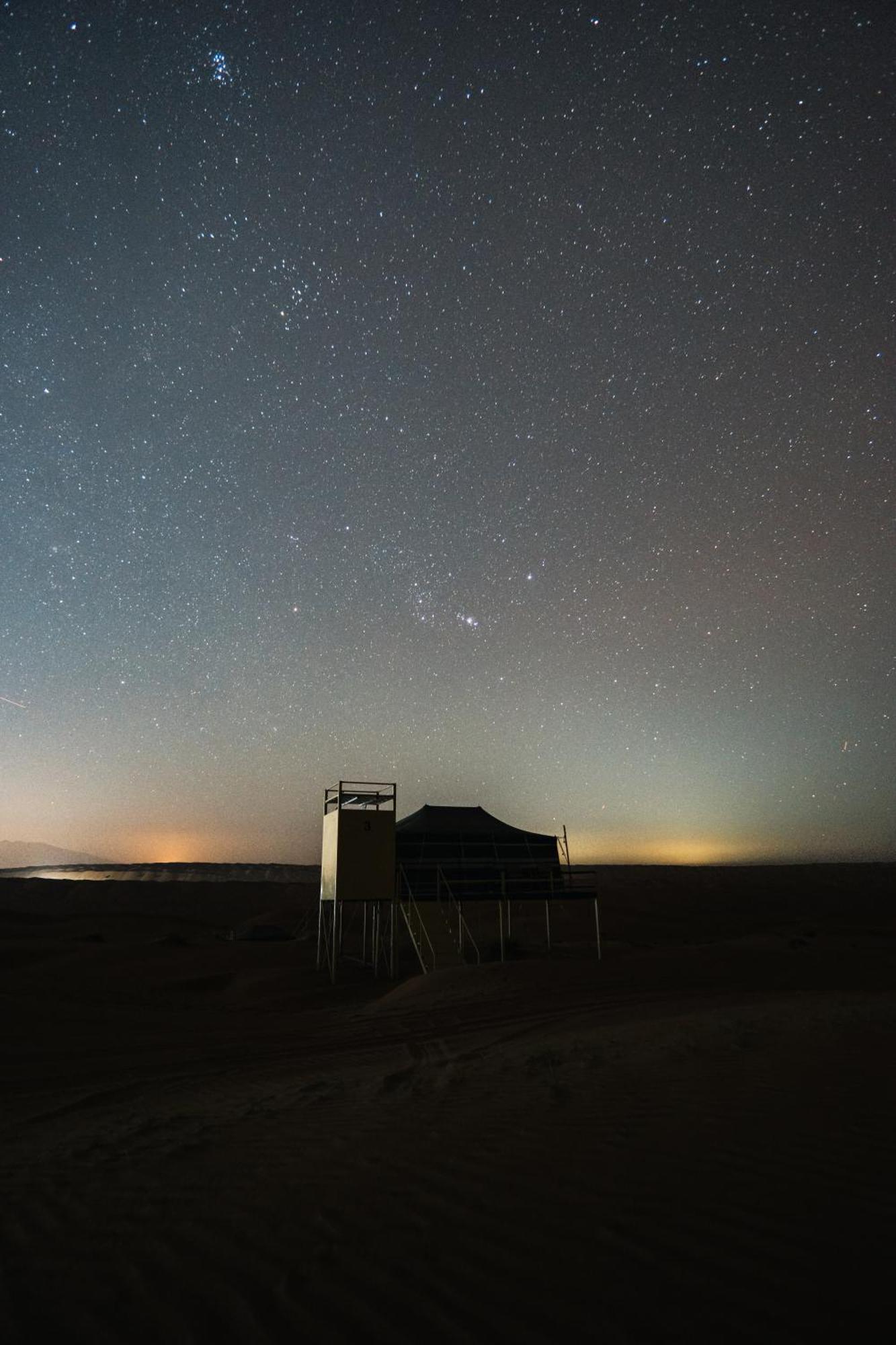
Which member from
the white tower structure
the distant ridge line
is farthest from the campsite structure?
the distant ridge line

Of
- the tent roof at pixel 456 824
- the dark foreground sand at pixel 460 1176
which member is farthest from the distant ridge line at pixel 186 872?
the dark foreground sand at pixel 460 1176

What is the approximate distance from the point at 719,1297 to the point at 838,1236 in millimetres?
926

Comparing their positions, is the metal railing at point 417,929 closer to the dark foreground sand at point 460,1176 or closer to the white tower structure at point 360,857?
the white tower structure at point 360,857

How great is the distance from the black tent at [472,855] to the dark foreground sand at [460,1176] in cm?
946

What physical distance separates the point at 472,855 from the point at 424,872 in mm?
2274

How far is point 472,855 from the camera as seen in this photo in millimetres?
24625

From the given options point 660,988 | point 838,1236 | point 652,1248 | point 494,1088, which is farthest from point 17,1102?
point 660,988

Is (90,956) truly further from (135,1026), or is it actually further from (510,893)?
(510,893)

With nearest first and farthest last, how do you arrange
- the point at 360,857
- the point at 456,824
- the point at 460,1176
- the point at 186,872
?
1. the point at 460,1176
2. the point at 360,857
3. the point at 456,824
4. the point at 186,872

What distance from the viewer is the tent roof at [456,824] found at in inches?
1016

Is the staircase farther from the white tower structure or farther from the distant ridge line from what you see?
the distant ridge line

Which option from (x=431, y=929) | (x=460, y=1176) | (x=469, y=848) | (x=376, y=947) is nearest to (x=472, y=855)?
(x=469, y=848)

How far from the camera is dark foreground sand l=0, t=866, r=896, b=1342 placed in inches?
Answer: 118

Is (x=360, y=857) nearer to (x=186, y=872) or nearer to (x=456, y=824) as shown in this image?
(x=456, y=824)
